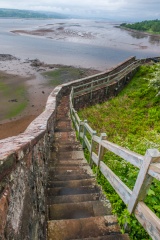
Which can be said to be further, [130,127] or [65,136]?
[130,127]

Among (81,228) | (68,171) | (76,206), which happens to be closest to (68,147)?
(68,171)

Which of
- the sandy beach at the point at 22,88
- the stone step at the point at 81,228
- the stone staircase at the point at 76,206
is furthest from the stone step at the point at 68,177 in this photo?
the sandy beach at the point at 22,88

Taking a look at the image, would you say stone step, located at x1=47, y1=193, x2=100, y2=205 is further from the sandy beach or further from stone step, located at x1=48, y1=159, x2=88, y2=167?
the sandy beach

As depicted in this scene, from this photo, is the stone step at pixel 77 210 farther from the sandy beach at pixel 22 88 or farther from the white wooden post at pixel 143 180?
the sandy beach at pixel 22 88

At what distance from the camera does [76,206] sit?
3303 mm

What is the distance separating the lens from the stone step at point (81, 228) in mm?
2730

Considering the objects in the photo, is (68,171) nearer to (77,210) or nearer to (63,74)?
(77,210)

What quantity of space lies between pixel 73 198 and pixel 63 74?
73.5 ft

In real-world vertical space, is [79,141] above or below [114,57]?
above

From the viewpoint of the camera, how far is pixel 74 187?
13.3 feet

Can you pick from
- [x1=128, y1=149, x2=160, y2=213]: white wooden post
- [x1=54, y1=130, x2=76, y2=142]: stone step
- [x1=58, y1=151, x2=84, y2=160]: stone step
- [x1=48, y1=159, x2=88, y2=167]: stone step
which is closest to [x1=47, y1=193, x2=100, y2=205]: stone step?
[x1=128, y1=149, x2=160, y2=213]: white wooden post

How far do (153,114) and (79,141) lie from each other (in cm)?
508

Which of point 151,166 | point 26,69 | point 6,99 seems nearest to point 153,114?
point 151,166

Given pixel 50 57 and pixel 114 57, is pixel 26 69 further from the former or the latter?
pixel 114 57
